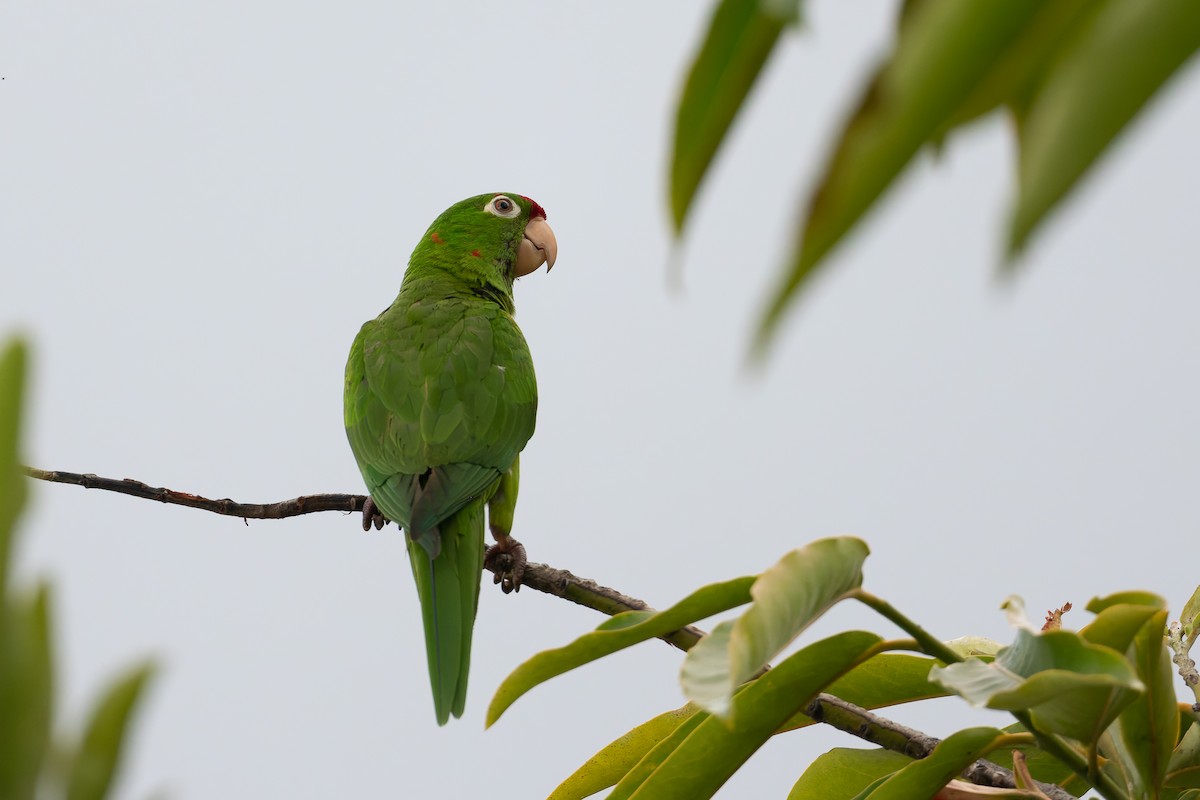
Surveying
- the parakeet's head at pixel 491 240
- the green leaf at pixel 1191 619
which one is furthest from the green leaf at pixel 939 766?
the parakeet's head at pixel 491 240

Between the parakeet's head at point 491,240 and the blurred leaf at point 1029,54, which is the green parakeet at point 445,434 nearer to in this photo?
the parakeet's head at point 491,240

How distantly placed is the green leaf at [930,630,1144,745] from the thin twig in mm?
137

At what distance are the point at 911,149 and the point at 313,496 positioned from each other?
3.66 ft

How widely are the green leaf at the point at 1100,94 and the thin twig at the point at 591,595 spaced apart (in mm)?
608

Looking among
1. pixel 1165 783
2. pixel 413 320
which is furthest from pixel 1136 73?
pixel 413 320

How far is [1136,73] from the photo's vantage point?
164mm

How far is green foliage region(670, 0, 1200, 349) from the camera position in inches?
6.4

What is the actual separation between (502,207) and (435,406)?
0.75m

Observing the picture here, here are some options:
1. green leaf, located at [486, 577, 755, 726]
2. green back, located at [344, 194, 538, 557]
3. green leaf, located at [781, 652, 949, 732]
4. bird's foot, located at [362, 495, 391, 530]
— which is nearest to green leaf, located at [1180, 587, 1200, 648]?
green leaf, located at [781, 652, 949, 732]

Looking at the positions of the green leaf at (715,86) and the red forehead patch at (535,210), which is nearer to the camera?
the green leaf at (715,86)

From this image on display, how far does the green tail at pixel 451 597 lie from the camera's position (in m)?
1.22

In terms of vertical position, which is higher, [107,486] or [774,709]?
[107,486]

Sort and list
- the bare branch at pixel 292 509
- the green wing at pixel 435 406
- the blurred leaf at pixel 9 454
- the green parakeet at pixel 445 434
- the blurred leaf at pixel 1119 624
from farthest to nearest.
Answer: the green wing at pixel 435 406, the green parakeet at pixel 445 434, the bare branch at pixel 292 509, the blurred leaf at pixel 1119 624, the blurred leaf at pixel 9 454

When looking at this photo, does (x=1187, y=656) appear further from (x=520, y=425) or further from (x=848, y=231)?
(x=520, y=425)
